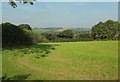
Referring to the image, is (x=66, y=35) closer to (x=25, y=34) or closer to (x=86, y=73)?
(x=25, y=34)

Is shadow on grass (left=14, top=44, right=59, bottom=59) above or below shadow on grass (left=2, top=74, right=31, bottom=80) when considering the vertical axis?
above

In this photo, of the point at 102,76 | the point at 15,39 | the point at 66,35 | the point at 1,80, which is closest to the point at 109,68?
the point at 102,76

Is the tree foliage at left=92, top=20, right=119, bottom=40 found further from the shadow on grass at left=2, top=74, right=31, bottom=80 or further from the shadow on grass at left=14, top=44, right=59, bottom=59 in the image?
the shadow on grass at left=2, top=74, right=31, bottom=80

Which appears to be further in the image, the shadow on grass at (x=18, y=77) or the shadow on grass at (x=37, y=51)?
the shadow on grass at (x=37, y=51)

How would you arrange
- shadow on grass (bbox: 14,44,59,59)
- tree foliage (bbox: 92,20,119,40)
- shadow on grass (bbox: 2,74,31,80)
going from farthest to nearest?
tree foliage (bbox: 92,20,119,40) < shadow on grass (bbox: 14,44,59,59) < shadow on grass (bbox: 2,74,31,80)

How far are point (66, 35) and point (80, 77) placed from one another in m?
62.6

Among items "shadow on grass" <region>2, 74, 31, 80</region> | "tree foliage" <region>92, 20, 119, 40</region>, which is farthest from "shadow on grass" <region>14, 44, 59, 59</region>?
"tree foliage" <region>92, 20, 119, 40</region>

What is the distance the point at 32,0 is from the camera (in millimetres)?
13477

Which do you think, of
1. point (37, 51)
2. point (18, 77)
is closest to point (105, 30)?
point (37, 51)

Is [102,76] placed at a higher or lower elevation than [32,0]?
lower

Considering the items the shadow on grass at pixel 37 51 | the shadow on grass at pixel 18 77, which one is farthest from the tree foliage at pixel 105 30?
the shadow on grass at pixel 18 77

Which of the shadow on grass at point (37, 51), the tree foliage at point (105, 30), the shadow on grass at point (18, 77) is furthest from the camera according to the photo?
the tree foliage at point (105, 30)

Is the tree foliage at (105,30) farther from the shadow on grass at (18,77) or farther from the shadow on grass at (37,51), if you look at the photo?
the shadow on grass at (18,77)

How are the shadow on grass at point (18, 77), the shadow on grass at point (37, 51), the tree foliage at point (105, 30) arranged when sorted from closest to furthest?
the shadow on grass at point (18, 77)
the shadow on grass at point (37, 51)
the tree foliage at point (105, 30)
